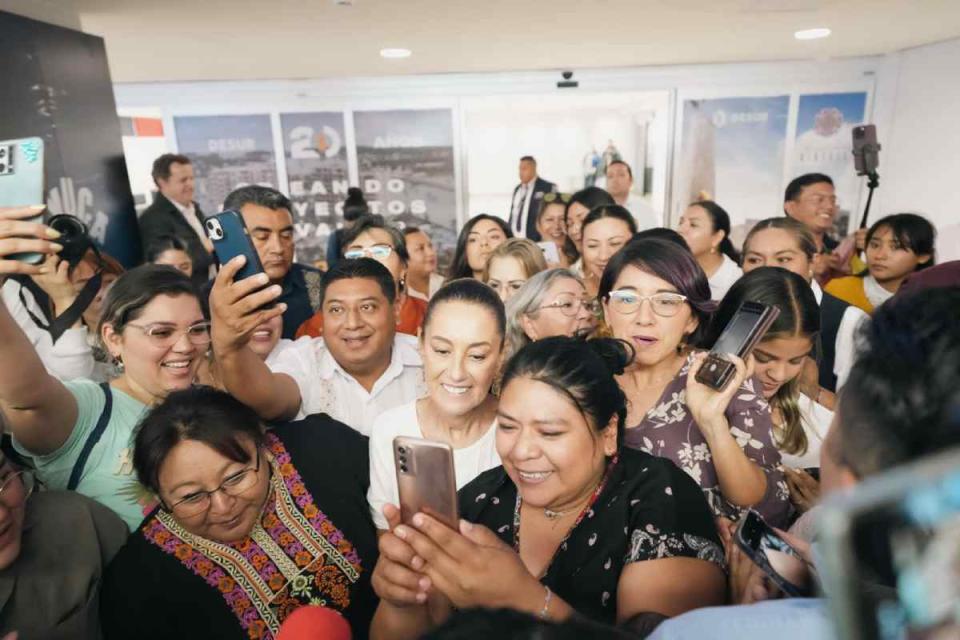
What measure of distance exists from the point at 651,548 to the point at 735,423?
0.66 metres

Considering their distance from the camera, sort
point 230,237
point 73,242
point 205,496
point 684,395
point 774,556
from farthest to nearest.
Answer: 1. point 73,242
2. point 684,395
3. point 205,496
4. point 230,237
5. point 774,556

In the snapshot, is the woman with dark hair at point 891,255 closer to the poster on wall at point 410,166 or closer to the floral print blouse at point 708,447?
the floral print blouse at point 708,447

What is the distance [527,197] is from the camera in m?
7.81

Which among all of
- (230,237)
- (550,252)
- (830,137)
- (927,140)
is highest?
(830,137)

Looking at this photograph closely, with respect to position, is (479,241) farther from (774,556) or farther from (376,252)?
(774,556)

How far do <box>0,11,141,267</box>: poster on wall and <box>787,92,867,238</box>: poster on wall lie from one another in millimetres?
7960

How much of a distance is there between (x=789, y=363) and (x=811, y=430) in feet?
0.87

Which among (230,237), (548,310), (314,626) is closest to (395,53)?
(548,310)

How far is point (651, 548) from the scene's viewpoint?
4.15 feet

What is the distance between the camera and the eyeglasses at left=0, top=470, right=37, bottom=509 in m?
1.32

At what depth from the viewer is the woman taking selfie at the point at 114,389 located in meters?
1.47

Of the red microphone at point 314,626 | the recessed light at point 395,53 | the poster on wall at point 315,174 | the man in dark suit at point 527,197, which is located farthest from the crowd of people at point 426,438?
the poster on wall at point 315,174

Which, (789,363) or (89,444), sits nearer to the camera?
(89,444)

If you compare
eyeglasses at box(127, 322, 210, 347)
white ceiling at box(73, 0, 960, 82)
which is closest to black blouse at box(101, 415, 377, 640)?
eyeglasses at box(127, 322, 210, 347)
